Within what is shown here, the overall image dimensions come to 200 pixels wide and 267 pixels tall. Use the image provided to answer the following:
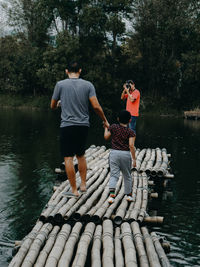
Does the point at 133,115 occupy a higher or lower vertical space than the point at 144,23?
lower

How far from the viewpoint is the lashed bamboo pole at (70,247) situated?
4.04 metres

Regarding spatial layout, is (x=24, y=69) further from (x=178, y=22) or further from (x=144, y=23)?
(x=178, y=22)

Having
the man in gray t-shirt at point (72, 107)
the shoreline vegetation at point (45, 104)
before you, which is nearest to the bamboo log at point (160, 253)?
the man in gray t-shirt at point (72, 107)

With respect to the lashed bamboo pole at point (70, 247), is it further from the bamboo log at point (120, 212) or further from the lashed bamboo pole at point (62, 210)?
the bamboo log at point (120, 212)

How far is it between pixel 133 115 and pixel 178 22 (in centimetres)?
2572

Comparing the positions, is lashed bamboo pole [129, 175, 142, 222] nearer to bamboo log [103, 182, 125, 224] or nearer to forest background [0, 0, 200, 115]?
bamboo log [103, 182, 125, 224]

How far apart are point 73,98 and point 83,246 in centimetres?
249

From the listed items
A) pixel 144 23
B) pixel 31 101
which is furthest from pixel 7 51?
pixel 144 23

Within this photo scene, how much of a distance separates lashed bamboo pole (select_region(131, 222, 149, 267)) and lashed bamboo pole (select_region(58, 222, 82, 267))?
2.57 ft

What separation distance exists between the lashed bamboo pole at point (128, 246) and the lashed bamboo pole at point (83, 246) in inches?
17.7

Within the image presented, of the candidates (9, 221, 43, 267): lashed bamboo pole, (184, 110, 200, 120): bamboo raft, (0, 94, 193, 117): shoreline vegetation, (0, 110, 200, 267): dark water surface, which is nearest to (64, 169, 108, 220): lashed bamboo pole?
(9, 221, 43, 267): lashed bamboo pole

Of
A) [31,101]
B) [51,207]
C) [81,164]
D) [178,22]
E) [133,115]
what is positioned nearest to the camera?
[51,207]

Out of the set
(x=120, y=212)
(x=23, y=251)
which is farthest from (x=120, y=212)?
(x=23, y=251)

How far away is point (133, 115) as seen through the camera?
9.45 metres
